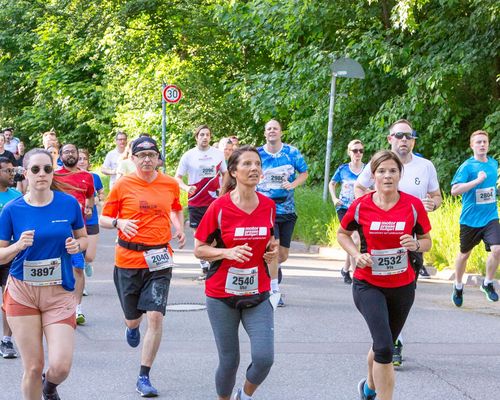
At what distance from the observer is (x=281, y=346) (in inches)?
354

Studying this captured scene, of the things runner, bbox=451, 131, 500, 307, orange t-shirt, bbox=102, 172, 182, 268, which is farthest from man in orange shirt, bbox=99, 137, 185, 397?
runner, bbox=451, 131, 500, 307

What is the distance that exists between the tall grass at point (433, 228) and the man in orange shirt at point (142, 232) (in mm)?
6946

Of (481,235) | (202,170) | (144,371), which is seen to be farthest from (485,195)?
(144,371)

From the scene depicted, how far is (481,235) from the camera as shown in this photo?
1147cm

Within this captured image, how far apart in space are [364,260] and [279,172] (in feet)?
15.3

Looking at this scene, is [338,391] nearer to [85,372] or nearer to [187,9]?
[85,372]

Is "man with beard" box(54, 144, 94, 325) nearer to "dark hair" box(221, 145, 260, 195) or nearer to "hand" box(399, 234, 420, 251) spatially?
A: "dark hair" box(221, 145, 260, 195)

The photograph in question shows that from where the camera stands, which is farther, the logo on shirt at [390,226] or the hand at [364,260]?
the logo on shirt at [390,226]

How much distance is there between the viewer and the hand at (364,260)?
6340 millimetres

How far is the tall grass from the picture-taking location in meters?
14.3

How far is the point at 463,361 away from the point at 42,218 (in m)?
4.02

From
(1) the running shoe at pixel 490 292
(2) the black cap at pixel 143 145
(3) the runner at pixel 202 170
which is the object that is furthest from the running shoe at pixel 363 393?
(3) the runner at pixel 202 170

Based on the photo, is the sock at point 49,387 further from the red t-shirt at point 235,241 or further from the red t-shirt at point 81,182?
the red t-shirt at point 81,182

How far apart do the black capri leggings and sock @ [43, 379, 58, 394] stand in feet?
6.43
